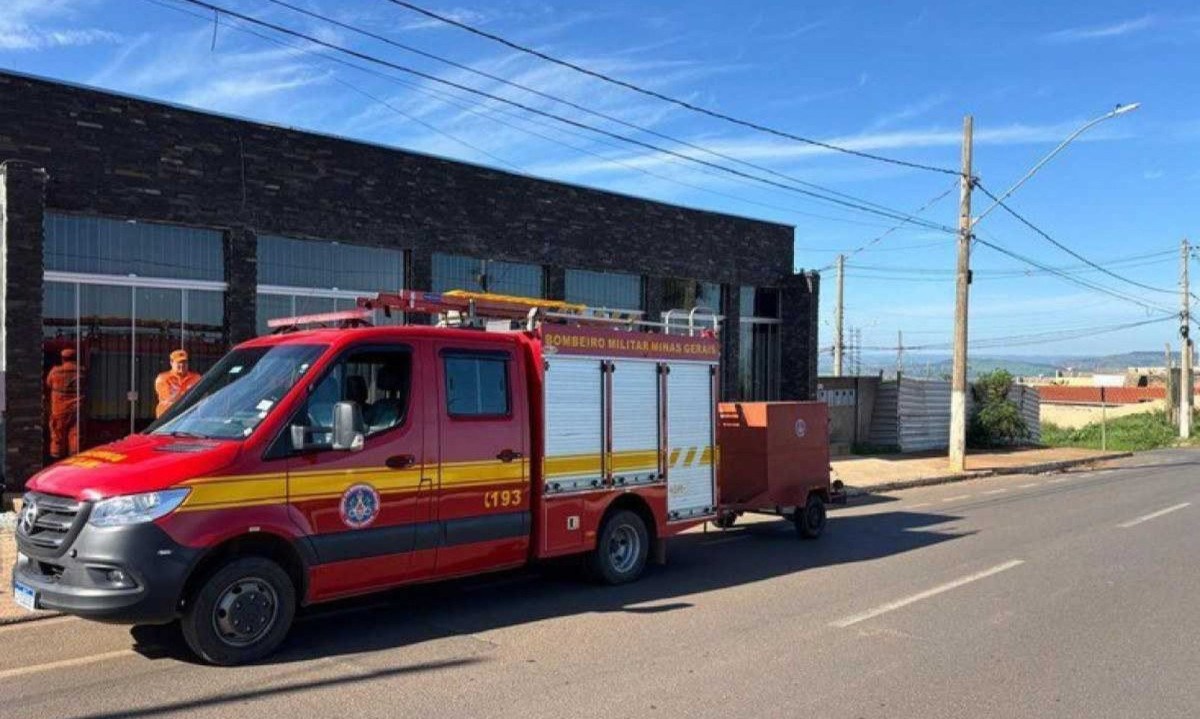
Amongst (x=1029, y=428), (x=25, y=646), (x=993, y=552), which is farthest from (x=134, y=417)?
(x=1029, y=428)

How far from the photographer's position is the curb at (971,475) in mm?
18094

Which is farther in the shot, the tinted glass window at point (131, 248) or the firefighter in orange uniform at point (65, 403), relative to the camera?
the tinted glass window at point (131, 248)

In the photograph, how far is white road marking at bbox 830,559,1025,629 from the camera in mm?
7551

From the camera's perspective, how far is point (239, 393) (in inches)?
267

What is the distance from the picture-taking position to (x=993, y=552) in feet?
35.8

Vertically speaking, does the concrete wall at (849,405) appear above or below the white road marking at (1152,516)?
above

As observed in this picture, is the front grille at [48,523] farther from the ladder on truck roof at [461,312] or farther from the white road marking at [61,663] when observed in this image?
the ladder on truck roof at [461,312]

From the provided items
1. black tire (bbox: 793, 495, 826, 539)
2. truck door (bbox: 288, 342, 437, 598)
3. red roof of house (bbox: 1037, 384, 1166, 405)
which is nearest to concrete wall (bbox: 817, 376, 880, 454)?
black tire (bbox: 793, 495, 826, 539)

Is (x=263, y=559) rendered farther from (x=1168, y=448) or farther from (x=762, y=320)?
(x=1168, y=448)

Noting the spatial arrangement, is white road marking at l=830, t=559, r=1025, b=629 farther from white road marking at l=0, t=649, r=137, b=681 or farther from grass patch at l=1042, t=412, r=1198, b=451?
grass patch at l=1042, t=412, r=1198, b=451

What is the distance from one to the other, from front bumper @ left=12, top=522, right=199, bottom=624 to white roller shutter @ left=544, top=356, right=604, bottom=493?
3158mm

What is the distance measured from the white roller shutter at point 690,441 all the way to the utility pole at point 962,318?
13579mm

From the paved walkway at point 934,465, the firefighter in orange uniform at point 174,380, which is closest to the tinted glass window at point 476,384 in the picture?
the firefighter in orange uniform at point 174,380

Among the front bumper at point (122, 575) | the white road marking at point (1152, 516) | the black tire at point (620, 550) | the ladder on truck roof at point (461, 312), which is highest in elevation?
the ladder on truck roof at point (461, 312)
